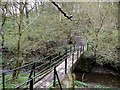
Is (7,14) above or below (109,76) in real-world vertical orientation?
above

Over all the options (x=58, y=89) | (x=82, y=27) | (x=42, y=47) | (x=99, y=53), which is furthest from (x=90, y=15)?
(x=58, y=89)

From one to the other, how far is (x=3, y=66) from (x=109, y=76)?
7.25 meters

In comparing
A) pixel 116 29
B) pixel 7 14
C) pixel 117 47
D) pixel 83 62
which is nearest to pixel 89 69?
pixel 83 62

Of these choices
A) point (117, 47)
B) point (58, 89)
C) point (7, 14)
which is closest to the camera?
point (58, 89)

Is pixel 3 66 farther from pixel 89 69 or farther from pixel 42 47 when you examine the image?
pixel 89 69

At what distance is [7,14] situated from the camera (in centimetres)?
1259

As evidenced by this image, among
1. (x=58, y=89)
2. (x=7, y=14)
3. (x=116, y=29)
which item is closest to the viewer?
(x=58, y=89)

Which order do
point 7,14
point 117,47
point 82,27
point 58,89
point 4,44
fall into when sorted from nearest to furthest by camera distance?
point 58,89 < point 7,14 < point 4,44 < point 117,47 < point 82,27

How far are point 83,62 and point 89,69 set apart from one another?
689 millimetres

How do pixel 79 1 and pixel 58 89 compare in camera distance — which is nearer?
pixel 58 89

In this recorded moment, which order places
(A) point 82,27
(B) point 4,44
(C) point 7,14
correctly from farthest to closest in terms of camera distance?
(A) point 82,27
(B) point 4,44
(C) point 7,14

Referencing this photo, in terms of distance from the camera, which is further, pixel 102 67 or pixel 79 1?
pixel 79 1

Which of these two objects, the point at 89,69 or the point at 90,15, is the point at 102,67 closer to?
the point at 89,69

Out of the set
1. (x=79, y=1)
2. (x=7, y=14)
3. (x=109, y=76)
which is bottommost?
(x=109, y=76)
